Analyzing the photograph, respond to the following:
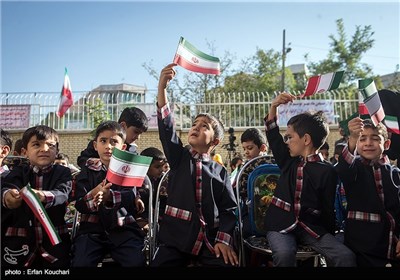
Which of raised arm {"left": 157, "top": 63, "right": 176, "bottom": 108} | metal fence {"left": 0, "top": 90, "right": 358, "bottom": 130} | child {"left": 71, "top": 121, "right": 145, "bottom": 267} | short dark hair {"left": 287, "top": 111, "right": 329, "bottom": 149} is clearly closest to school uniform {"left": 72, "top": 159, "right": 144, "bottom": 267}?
child {"left": 71, "top": 121, "right": 145, "bottom": 267}

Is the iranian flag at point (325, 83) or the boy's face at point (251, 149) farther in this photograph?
the boy's face at point (251, 149)

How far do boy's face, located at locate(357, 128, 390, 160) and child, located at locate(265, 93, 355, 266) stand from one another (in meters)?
0.25

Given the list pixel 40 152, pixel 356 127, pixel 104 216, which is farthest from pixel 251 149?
pixel 40 152

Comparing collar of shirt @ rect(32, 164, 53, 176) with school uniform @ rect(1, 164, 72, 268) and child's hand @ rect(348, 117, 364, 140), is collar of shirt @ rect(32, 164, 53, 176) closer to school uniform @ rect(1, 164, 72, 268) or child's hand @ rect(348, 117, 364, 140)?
school uniform @ rect(1, 164, 72, 268)

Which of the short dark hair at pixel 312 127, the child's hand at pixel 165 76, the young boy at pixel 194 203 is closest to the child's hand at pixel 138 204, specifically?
the young boy at pixel 194 203

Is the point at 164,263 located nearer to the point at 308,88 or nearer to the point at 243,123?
the point at 308,88

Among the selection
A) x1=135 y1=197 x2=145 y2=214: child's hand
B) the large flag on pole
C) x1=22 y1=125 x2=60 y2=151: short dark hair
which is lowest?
x1=135 y1=197 x2=145 y2=214: child's hand

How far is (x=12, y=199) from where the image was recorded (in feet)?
7.29

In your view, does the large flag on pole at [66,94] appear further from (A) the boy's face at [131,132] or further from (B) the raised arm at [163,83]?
(B) the raised arm at [163,83]

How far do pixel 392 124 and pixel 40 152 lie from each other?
2.61 metres

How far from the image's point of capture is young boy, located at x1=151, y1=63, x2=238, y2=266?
236 centimetres

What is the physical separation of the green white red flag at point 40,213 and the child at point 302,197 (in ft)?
4.44

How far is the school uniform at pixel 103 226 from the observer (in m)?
2.38

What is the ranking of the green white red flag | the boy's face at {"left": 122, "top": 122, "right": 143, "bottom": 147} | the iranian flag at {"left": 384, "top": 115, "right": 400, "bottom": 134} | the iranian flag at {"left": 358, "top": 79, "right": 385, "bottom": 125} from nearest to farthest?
the green white red flag → the iranian flag at {"left": 358, "top": 79, "right": 385, "bottom": 125} → the iranian flag at {"left": 384, "top": 115, "right": 400, "bottom": 134} → the boy's face at {"left": 122, "top": 122, "right": 143, "bottom": 147}
